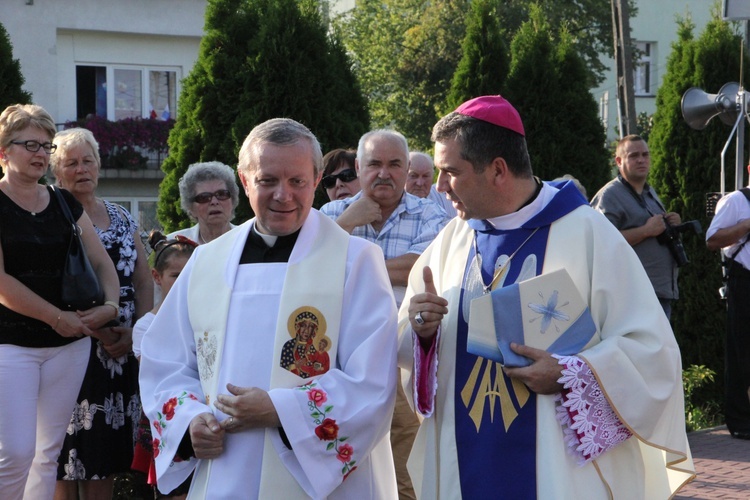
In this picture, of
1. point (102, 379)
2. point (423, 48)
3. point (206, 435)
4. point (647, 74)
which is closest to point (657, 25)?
point (647, 74)

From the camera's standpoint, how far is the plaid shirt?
5523 mm

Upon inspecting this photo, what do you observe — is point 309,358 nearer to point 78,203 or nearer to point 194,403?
point 194,403

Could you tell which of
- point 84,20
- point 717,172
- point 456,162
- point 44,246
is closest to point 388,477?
point 456,162

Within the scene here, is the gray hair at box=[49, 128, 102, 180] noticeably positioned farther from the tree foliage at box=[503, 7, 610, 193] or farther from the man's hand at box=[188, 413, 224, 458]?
the tree foliage at box=[503, 7, 610, 193]

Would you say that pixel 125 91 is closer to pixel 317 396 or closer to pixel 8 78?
pixel 8 78

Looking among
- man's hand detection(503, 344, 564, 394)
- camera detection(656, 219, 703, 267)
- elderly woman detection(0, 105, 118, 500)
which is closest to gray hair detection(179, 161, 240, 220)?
elderly woman detection(0, 105, 118, 500)

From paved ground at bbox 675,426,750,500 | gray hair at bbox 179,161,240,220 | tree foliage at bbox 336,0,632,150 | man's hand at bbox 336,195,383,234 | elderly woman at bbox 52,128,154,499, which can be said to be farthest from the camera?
tree foliage at bbox 336,0,632,150

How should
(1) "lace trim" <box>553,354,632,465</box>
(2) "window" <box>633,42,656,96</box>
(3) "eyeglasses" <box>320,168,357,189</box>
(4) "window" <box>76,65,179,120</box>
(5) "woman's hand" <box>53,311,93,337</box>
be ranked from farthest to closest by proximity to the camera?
1. (2) "window" <box>633,42,656,96</box>
2. (4) "window" <box>76,65,179,120</box>
3. (3) "eyeglasses" <box>320,168,357,189</box>
4. (5) "woman's hand" <box>53,311,93,337</box>
5. (1) "lace trim" <box>553,354,632,465</box>

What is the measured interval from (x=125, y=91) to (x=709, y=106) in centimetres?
1622

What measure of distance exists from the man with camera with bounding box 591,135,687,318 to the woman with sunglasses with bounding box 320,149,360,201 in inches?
105

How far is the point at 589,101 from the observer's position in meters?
11.8

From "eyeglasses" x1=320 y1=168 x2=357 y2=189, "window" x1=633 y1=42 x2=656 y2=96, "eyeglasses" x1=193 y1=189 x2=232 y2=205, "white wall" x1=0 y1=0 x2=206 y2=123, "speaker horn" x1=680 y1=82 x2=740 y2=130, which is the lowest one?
"eyeglasses" x1=193 y1=189 x2=232 y2=205

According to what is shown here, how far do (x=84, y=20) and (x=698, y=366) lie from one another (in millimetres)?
16143

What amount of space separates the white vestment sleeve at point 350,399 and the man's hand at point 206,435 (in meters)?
0.19
